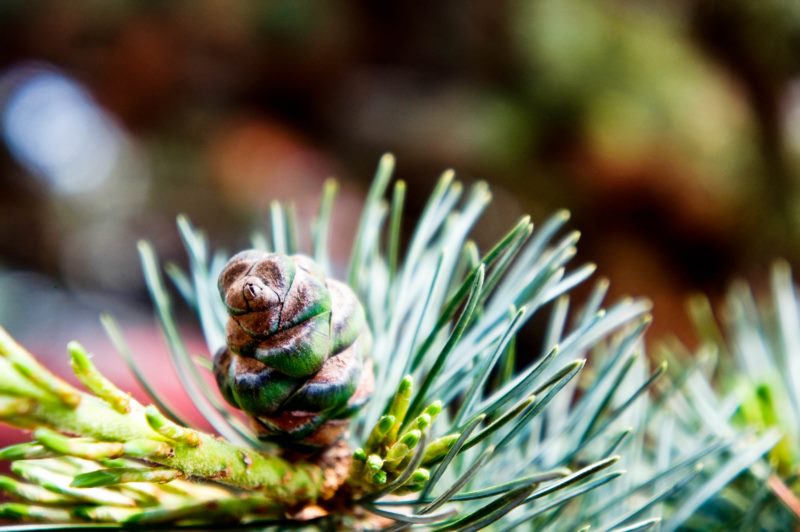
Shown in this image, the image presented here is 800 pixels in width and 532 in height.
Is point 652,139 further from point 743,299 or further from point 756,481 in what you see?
point 756,481

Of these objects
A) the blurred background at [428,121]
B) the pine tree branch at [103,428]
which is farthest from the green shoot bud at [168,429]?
the blurred background at [428,121]

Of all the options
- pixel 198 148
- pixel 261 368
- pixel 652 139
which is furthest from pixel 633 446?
pixel 198 148

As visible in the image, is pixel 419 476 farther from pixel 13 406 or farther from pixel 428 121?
pixel 428 121

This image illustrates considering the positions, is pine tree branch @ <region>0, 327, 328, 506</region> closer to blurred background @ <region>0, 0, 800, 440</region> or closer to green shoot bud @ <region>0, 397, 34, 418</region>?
green shoot bud @ <region>0, 397, 34, 418</region>

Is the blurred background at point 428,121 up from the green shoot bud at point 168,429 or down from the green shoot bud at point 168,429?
up

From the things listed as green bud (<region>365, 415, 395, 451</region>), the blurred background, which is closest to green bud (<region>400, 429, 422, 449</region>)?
green bud (<region>365, 415, 395, 451</region>)

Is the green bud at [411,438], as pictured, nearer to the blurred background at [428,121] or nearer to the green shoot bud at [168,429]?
the green shoot bud at [168,429]
